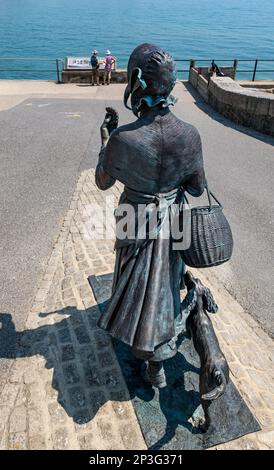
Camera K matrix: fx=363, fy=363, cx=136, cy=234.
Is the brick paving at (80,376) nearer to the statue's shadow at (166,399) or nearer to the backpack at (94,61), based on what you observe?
the statue's shadow at (166,399)

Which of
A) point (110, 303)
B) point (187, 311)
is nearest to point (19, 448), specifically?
point (110, 303)

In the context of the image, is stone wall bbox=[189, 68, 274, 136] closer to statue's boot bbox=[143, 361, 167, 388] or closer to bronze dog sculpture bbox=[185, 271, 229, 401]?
bronze dog sculpture bbox=[185, 271, 229, 401]

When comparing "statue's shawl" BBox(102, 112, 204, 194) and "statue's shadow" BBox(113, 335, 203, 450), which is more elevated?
"statue's shawl" BBox(102, 112, 204, 194)

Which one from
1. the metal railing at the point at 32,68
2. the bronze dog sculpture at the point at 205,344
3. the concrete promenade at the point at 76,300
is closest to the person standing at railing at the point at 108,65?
the metal railing at the point at 32,68

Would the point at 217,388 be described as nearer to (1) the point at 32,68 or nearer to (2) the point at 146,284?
(2) the point at 146,284

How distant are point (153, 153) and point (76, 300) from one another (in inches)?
120

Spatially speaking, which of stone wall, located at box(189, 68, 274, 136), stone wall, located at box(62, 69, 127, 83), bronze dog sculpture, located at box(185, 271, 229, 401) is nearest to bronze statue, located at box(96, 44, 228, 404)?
bronze dog sculpture, located at box(185, 271, 229, 401)

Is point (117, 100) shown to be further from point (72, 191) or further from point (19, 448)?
point (19, 448)

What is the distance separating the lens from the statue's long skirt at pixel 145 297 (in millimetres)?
2730

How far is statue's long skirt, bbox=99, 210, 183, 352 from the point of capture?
2.73 m

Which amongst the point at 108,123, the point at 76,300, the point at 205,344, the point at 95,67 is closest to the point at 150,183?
the point at 108,123

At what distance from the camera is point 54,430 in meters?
3.33

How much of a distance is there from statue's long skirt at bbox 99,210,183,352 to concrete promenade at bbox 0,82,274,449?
1.14 m

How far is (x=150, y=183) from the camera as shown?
98.8 inches
